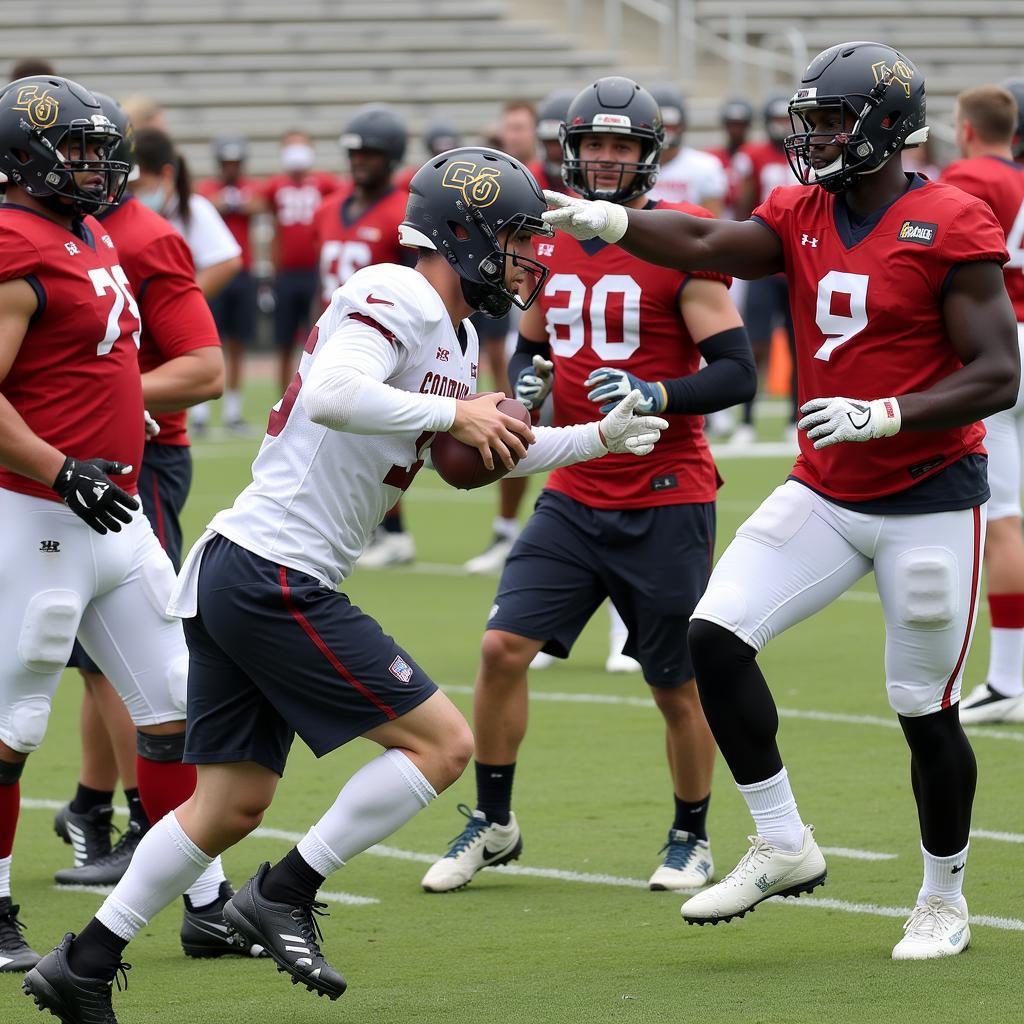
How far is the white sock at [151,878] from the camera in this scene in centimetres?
391

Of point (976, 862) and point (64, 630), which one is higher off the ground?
point (64, 630)

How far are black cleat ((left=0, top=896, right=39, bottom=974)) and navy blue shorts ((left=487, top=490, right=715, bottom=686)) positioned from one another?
146 centimetres

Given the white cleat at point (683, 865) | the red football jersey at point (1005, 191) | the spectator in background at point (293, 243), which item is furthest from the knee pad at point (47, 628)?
the spectator in background at point (293, 243)

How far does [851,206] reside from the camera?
14.5 ft

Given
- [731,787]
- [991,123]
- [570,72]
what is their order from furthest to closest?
[570,72] < [991,123] < [731,787]

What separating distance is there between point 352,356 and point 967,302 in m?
1.37

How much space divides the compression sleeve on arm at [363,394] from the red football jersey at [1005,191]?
12.9 ft

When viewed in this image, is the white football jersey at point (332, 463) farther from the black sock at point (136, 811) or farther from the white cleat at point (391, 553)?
the white cleat at point (391, 553)

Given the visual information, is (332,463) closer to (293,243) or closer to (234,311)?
(234,311)

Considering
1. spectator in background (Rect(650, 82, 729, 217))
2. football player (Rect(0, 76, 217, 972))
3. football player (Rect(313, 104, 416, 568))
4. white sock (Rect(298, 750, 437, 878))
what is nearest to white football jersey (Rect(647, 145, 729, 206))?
spectator in background (Rect(650, 82, 729, 217))

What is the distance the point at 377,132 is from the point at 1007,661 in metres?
4.06

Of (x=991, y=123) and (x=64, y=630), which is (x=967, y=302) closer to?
(x=64, y=630)

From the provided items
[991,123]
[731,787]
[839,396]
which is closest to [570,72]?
[991,123]

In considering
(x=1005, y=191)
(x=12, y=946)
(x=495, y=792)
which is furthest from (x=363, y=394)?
(x=1005, y=191)
